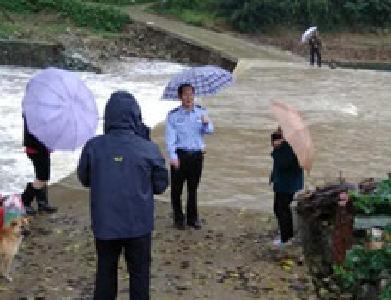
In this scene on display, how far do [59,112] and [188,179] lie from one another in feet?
4.80

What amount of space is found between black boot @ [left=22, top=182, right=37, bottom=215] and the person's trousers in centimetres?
273

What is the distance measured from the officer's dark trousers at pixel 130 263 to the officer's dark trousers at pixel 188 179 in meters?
2.43

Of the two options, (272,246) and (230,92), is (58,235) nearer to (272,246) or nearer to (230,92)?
(272,246)

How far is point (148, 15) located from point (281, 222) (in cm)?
2825

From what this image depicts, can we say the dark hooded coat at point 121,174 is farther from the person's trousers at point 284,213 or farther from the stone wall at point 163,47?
the stone wall at point 163,47

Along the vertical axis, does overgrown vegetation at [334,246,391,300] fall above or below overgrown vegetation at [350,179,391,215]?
below

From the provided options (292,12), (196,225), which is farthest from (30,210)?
(292,12)

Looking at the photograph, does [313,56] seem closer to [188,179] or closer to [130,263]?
[188,179]

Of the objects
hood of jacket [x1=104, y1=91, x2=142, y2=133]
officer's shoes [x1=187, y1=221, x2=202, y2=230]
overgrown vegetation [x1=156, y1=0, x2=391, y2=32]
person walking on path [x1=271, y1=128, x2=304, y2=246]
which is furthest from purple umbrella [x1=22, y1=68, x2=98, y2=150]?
overgrown vegetation [x1=156, y1=0, x2=391, y2=32]

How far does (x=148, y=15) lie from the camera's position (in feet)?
113

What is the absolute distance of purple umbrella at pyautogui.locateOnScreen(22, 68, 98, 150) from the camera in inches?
267

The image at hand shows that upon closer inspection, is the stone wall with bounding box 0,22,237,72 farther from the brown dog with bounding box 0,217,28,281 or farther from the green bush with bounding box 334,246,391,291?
the green bush with bounding box 334,246,391,291

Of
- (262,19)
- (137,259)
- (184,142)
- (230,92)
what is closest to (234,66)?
(230,92)

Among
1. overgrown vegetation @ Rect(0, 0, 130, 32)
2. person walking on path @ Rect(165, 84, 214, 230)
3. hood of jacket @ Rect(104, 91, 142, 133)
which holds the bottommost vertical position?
person walking on path @ Rect(165, 84, 214, 230)
